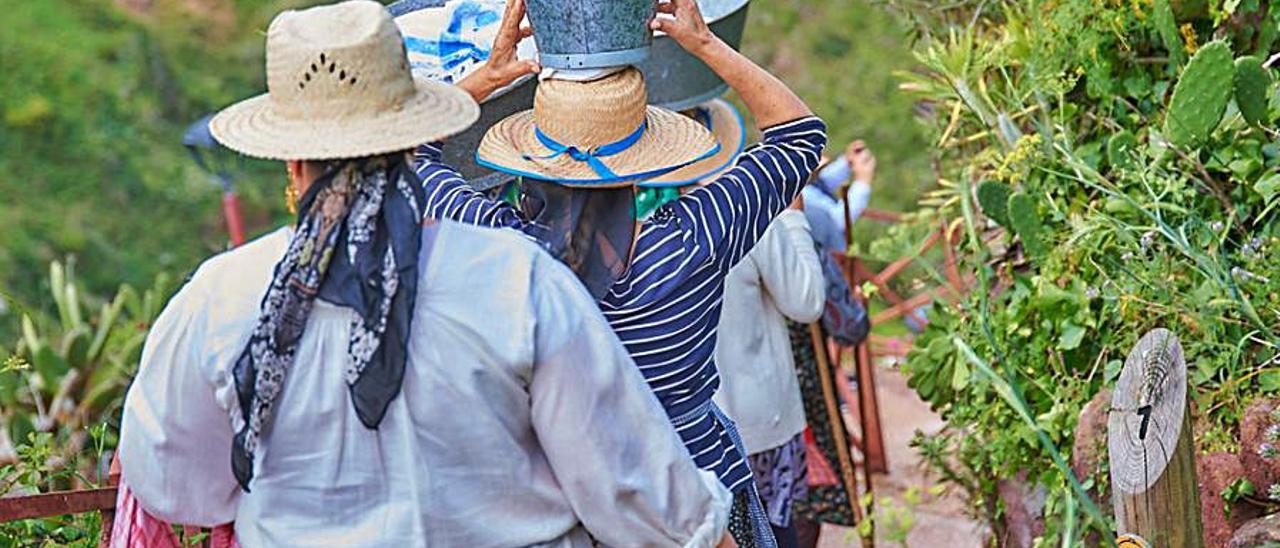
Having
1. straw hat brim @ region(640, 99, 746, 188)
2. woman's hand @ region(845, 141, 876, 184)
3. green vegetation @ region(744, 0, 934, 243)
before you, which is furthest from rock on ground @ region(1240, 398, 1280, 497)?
green vegetation @ region(744, 0, 934, 243)

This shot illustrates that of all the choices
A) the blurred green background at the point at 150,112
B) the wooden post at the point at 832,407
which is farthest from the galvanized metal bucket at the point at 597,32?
the blurred green background at the point at 150,112

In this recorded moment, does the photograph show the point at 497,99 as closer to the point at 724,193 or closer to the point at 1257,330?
the point at 724,193

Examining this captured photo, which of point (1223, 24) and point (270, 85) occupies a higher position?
point (270, 85)

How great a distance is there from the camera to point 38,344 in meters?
6.50

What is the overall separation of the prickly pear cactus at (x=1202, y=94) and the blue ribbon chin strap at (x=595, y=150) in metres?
1.34

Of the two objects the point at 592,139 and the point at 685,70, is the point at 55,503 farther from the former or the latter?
the point at 685,70

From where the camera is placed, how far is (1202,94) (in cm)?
350

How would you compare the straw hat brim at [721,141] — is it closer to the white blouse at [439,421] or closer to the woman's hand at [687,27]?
the woman's hand at [687,27]

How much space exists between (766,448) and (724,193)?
1327mm

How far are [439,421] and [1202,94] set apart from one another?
2.04m

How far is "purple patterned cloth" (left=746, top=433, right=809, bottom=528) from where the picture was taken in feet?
12.6

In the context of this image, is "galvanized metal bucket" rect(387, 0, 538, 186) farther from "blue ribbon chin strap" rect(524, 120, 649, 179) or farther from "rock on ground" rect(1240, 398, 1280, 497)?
"rock on ground" rect(1240, 398, 1280, 497)

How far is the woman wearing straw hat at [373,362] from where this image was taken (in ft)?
6.64

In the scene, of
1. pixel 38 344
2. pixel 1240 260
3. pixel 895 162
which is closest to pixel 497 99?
pixel 1240 260
